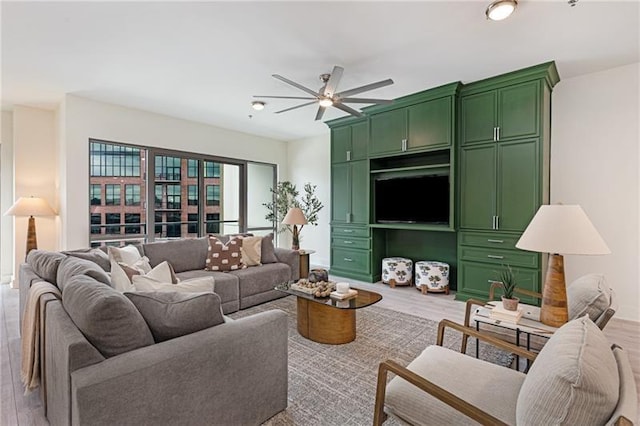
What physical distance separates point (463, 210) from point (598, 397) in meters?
3.52

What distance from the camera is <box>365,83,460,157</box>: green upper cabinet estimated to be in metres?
4.17

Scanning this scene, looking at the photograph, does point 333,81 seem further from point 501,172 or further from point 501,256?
point 501,256

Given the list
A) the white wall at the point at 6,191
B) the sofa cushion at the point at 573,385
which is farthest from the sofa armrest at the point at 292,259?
the white wall at the point at 6,191

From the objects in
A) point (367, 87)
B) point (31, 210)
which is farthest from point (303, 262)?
point (31, 210)

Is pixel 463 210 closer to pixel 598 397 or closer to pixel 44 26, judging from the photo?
pixel 598 397

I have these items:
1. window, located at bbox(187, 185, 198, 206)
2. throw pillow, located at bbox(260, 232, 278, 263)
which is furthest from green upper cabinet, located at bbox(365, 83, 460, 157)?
window, located at bbox(187, 185, 198, 206)

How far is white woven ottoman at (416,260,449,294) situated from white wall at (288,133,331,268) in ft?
8.17

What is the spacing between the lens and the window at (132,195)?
16.8 ft

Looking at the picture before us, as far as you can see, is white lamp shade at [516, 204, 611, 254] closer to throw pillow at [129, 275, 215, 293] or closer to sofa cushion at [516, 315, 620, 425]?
sofa cushion at [516, 315, 620, 425]

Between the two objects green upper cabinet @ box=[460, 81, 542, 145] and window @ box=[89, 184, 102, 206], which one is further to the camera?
window @ box=[89, 184, 102, 206]

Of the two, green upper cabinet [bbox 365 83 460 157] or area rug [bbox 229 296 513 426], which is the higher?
green upper cabinet [bbox 365 83 460 157]

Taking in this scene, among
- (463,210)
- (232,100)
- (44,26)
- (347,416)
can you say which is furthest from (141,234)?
(463,210)

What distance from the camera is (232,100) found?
4.57 metres

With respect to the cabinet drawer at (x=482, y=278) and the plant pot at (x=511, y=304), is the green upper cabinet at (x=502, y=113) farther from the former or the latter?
the plant pot at (x=511, y=304)
